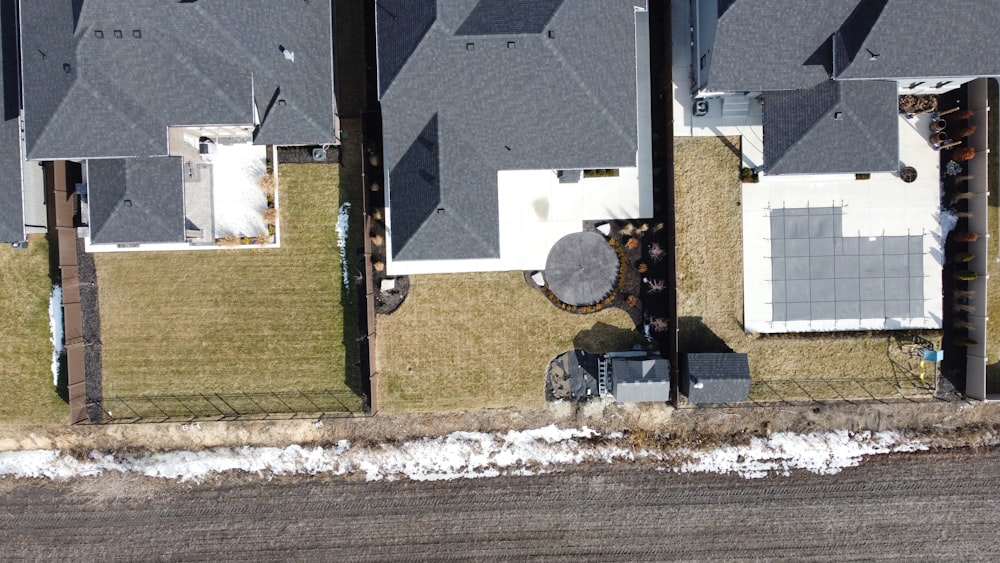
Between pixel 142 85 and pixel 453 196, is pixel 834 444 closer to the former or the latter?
pixel 453 196

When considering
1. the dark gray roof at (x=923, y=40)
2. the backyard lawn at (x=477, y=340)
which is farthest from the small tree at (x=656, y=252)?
the dark gray roof at (x=923, y=40)

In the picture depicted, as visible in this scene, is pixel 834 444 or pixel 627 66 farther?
pixel 834 444

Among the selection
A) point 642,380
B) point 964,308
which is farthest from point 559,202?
point 964,308

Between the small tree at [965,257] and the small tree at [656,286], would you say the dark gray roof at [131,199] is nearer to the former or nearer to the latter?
the small tree at [656,286]

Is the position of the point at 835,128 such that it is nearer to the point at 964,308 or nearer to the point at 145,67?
the point at 964,308

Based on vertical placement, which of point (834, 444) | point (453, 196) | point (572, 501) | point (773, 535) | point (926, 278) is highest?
point (453, 196)

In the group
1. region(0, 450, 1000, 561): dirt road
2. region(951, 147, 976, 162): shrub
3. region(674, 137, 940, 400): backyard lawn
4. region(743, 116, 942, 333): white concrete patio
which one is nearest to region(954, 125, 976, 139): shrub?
region(951, 147, 976, 162): shrub

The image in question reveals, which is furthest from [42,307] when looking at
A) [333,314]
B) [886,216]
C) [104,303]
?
[886,216]
